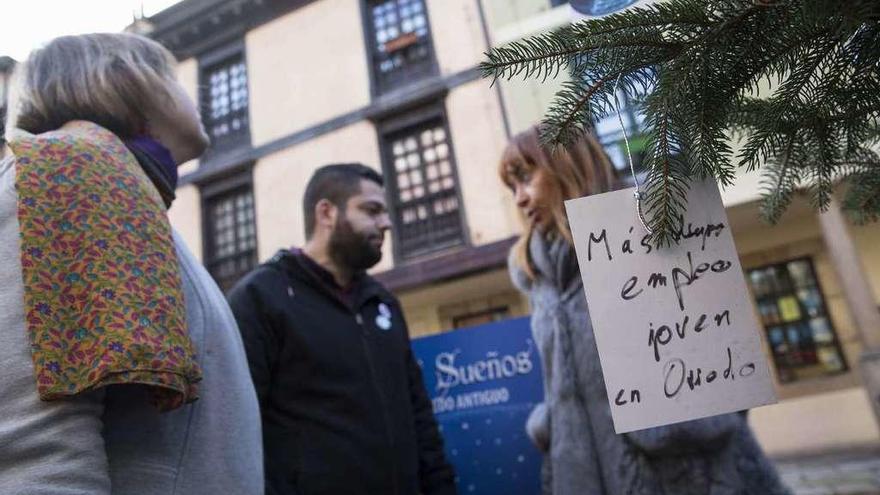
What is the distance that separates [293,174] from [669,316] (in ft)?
27.4

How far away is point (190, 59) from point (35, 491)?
10878 millimetres

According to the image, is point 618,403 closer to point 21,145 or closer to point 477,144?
point 21,145

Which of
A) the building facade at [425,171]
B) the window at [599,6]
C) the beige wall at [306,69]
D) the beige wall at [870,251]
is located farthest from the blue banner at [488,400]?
the beige wall at [306,69]

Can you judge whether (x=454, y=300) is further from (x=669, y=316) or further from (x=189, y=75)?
(x=669, y=316)

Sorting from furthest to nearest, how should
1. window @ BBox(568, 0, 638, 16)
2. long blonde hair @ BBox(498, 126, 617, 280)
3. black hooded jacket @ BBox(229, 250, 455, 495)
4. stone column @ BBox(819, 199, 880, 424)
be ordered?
stone column @ BBox(819, 199, 880, 424), black hooded jacket @ BBox(229, 250, 455, 495), long blonde hair @ BBox(498, 126, 617, 280), window @ BBox(568, 0, 638, 16)

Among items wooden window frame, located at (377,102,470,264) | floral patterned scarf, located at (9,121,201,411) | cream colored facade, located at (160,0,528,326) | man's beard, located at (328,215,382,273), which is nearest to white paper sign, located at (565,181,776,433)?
floral patterned scarf, located at (9,121,201,411)

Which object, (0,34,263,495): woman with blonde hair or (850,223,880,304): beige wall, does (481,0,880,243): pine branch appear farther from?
(850,223,880,304): beige wall

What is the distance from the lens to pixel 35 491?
2.09 feet

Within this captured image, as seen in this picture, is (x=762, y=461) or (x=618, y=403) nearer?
(x=618, y=403)

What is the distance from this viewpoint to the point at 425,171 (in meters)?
7.82

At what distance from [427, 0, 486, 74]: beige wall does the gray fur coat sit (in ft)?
21.7

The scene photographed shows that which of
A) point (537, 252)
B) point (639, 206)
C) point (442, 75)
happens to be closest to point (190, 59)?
point (442, 75)

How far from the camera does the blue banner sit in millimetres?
2443

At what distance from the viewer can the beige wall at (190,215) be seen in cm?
934
